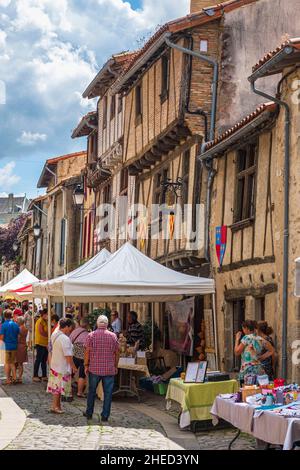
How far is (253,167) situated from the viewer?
1444cm

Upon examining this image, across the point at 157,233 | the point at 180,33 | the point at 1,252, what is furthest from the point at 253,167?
the point at 1,252

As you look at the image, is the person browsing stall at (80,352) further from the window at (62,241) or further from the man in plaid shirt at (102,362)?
the window at (62,241)

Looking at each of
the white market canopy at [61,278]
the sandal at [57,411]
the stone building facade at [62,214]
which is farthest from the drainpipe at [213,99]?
the stone building facade at [62,214]

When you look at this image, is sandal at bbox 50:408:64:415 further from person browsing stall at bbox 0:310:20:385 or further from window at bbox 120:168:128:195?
window at bbox 120:168:128:195

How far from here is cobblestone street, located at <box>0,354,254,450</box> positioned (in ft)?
31.5

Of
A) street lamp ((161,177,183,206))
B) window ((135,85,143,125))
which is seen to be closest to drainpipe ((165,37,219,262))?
street lamp ((161,177,183,206))

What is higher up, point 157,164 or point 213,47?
point 213,47

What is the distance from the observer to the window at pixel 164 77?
743 inches

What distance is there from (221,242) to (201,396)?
478cm

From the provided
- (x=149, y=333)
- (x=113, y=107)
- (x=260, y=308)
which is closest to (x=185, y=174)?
(x=149, y=333)

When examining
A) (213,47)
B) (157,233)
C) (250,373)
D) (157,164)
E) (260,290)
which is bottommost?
(250,373)

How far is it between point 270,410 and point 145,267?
727cm

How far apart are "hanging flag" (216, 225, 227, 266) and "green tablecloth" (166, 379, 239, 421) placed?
4.27m

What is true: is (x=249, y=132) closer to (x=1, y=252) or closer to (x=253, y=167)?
(x=253, y=167)
